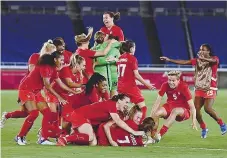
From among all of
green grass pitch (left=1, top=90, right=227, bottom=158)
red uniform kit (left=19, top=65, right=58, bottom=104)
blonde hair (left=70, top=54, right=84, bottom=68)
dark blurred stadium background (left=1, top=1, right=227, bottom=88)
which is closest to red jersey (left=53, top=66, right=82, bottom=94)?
blonde hair (left=70, top=54, right=84, bottom=68)

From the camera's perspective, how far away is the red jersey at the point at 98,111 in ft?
43.7

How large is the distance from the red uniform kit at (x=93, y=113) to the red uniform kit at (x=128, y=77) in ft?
7.58

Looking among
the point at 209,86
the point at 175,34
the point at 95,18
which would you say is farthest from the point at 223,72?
the point at 209,86

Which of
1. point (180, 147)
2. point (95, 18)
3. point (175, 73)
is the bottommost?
point (180, 147)

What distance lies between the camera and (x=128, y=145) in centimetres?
1337

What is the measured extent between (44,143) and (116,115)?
1.32 metres

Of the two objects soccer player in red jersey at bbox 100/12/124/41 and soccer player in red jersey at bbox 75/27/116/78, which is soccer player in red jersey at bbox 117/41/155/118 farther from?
soccer player in red jersey at bbox 100/12/124/41

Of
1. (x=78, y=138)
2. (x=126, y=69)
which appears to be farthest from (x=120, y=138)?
(x=126, y=69)

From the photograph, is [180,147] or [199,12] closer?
[180,147]

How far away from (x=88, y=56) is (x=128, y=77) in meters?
0.89

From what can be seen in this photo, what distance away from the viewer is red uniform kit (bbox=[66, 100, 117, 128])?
13.4 m

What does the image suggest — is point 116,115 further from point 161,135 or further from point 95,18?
point 95,18

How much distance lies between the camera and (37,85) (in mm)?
13781

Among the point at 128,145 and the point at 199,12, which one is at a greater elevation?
the point at 199,12
